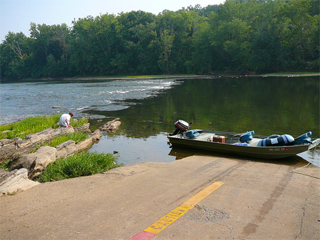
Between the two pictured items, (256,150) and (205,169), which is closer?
(205,169)

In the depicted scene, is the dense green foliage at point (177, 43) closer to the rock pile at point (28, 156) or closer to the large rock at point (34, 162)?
the rock pile at point (28, 156)

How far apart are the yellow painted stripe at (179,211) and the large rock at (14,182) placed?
380cm

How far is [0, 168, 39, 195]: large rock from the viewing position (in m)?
7.17

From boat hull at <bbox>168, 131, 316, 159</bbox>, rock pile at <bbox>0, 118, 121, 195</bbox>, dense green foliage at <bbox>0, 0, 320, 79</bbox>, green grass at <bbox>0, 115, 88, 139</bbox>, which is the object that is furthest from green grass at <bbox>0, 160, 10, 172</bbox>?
dense green foliage at <bbox>0, 0, 320, 79</bbox>

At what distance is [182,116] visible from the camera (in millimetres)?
22750

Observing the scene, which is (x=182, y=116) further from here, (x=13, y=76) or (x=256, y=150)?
(x=13, y=76)

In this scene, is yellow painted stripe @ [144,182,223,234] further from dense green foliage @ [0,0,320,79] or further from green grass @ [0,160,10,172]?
dense green foliage @ [0,0,320,79]

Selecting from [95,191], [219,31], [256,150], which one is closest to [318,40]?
[219,31]

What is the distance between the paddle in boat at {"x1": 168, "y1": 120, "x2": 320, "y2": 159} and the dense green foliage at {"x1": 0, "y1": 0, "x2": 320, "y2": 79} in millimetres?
59562

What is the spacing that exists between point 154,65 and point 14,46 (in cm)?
6484

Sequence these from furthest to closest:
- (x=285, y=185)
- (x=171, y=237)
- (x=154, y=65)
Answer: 1. (x=154, y=65)
2. (x=285, y=185)
3. (x=171, y=237)

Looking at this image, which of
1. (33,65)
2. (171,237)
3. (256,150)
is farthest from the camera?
(33,65)

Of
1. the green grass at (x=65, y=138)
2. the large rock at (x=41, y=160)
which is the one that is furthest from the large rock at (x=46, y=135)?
the large rock at (x=41, y=160)

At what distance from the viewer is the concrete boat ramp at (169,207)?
17.4ft
